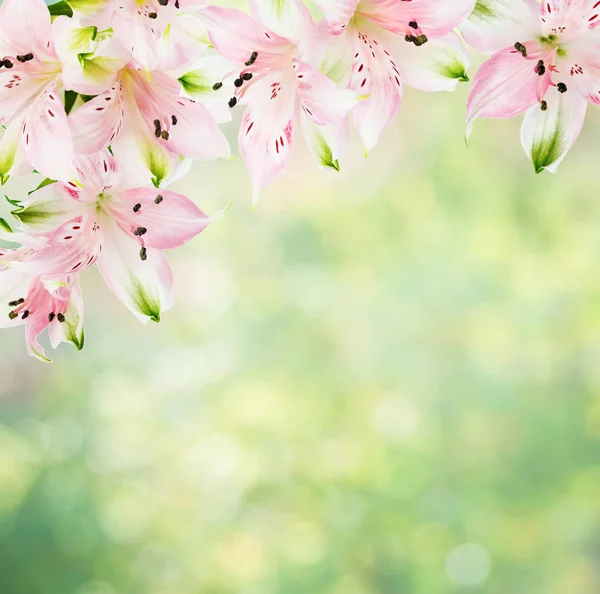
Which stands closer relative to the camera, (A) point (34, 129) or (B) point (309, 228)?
(A) point (34, 129)

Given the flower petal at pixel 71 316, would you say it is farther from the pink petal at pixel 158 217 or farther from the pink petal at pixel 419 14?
the pink petal at pixel 419 14

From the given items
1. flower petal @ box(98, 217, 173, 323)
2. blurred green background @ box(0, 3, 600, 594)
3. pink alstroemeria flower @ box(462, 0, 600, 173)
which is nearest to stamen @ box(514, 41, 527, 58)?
pink alstroemeria flower @ box(462, 0, 600, 173)

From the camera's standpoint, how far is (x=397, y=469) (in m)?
3.15

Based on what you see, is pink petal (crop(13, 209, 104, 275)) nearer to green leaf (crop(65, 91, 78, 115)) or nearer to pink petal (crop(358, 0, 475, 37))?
green leaf (crop(65, 91, 78, 115))

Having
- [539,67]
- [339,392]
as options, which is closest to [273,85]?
[539,67]

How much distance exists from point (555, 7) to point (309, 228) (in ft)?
9.13

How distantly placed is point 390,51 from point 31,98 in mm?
174

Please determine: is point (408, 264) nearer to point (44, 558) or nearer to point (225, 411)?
point (225, 411)

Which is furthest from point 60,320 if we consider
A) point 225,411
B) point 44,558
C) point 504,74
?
point 44,558

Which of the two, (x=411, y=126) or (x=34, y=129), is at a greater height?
(x=34, y=129)

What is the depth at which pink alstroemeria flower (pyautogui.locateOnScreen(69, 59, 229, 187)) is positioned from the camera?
0.43m

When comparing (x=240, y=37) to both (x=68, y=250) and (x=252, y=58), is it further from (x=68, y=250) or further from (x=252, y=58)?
(x=68, y=250)

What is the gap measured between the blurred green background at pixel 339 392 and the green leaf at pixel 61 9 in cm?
271

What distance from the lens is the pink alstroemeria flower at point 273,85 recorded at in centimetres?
39
